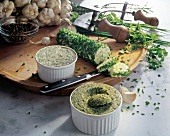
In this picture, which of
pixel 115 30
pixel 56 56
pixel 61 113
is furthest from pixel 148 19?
pixel 61 113

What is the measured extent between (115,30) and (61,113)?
504mm

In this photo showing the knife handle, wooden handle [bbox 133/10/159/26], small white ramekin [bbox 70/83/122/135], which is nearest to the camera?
small white ramekin [bbox 70/83/122/135]

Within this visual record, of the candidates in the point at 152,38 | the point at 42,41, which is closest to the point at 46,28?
the point at 42,41

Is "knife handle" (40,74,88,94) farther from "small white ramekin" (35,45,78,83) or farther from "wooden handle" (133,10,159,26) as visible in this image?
"wooden handle" (133,10,159,26)

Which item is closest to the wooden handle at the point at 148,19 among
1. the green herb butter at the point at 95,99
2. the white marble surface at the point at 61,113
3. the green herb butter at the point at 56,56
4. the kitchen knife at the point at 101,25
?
the kitchen knife at the point at 101,25

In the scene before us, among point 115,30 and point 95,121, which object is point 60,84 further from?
point 115,30

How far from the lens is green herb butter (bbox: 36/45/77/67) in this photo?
127 centimetres

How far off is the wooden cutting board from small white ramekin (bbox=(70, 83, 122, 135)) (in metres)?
0.16

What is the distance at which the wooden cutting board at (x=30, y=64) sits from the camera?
1.27 meters

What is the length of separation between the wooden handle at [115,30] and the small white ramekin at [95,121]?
1.66 feet

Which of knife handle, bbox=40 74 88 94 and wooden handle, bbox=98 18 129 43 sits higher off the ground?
wooden handle, bbox=98 18 129 43

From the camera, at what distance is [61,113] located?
3.95ft

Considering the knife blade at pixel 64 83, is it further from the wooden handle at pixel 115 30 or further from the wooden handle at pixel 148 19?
the wooden handle at pixel 148 19

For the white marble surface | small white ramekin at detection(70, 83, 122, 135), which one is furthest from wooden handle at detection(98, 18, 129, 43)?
small white ramekin at detection(70, 83, 122, 135)
